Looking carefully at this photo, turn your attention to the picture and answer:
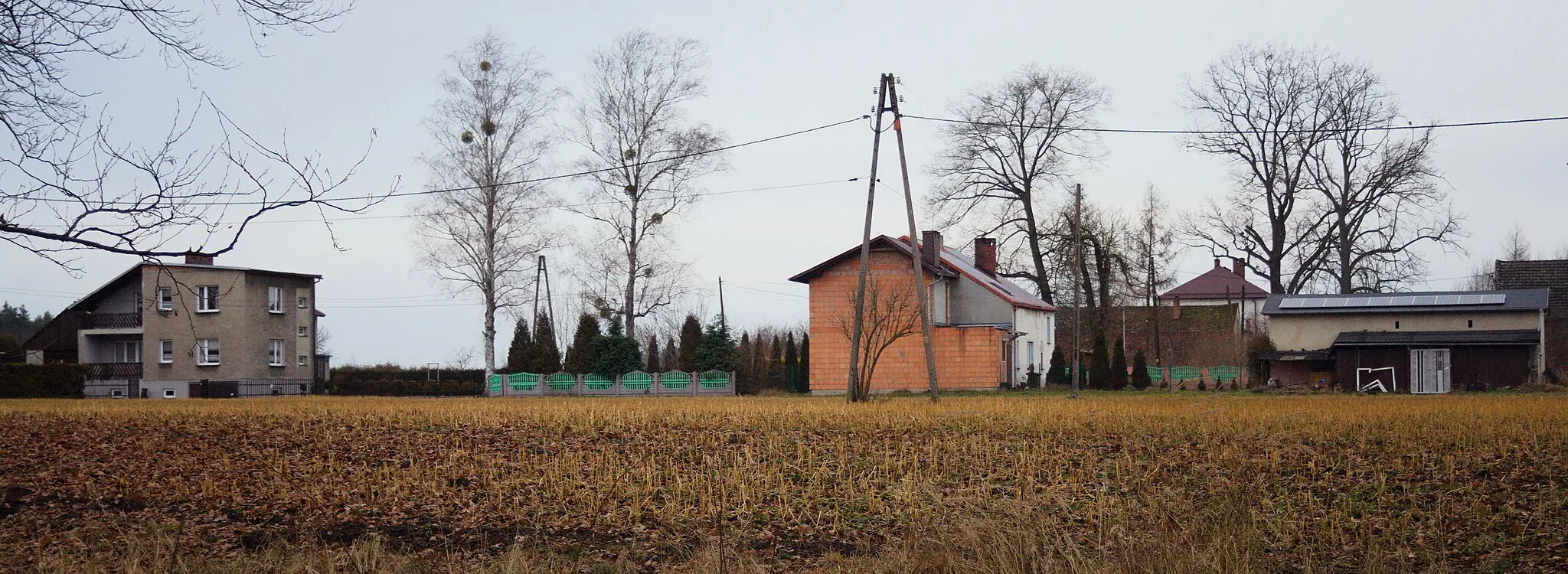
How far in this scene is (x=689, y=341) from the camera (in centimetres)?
4962

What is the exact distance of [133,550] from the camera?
387 inches

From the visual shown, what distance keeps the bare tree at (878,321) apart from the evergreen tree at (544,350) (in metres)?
12.8

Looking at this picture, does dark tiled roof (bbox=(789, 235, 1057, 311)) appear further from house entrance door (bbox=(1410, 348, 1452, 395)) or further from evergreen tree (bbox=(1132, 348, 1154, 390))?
house entrance door (bbox=(1410, 348, 1452, 395))

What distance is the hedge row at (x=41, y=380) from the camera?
142 feet

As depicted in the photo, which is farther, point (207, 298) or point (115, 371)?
point (115, 371)

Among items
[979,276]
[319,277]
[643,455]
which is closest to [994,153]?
[979,276]

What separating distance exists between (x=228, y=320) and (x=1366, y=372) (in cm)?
4604

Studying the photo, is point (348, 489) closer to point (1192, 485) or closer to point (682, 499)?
point (682, 499)

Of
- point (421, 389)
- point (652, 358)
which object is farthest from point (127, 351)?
point (652, 358)

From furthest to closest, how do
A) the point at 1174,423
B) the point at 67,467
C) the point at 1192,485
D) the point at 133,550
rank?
the point at 1174,423 → the point at 67,467 → the point at 1192,485 → the point at 133,550

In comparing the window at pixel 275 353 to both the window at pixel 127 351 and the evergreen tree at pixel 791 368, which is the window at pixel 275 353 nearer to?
the window at pixel 127 351

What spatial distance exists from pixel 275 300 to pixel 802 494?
155 feet

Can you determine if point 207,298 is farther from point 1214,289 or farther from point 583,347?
point 1214,289

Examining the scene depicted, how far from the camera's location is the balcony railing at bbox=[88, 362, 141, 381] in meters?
52.8
